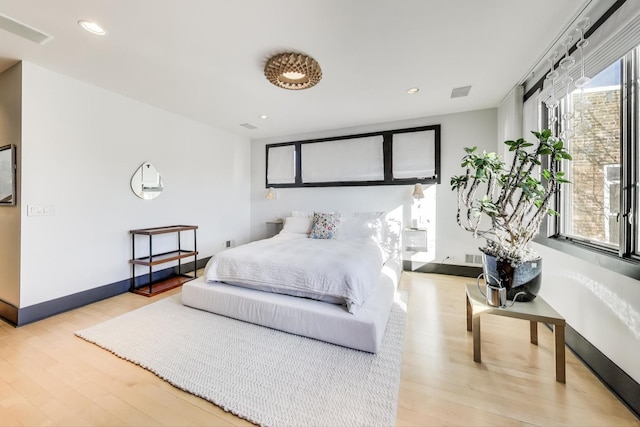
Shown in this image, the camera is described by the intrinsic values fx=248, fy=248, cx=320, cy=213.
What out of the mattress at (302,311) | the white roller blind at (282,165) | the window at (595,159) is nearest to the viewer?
the window at (595,159)

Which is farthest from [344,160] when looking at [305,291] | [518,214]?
[518,214]

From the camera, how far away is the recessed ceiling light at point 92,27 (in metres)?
1.79

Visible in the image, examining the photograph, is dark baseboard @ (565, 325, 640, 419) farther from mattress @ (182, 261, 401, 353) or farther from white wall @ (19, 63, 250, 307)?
white wall @ (19, 63, 250, 307)

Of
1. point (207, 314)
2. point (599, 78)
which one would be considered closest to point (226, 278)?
point (207, 314)

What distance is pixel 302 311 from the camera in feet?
6.67

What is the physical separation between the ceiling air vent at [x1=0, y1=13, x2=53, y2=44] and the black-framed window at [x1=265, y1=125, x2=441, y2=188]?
3.23 meters

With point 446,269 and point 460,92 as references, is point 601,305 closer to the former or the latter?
point 446,269

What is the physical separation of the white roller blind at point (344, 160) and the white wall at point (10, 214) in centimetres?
343

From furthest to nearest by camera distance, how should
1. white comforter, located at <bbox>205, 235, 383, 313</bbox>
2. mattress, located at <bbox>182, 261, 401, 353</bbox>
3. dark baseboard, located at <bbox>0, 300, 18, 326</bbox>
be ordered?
dark baseboard, located at <bbox>0, 300, 18, 326</bbox> < white comforter, located at <bbox>205, 235, 383, 313</bbox> < mattress, located at <bbox>182, 261, 401, 353</bbox>

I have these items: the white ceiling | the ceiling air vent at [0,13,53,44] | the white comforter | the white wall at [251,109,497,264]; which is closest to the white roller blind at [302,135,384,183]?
the white wall at [251,109,497,264]

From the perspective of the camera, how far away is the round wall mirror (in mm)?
3168

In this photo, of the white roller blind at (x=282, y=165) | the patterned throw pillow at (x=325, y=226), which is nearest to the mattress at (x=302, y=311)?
the patterned throw pillow at (x=325, y=226)

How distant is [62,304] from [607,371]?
4.49 meters

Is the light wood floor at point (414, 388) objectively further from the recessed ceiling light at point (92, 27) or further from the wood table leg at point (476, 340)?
the recessed ceiling light at point (92, 27)
